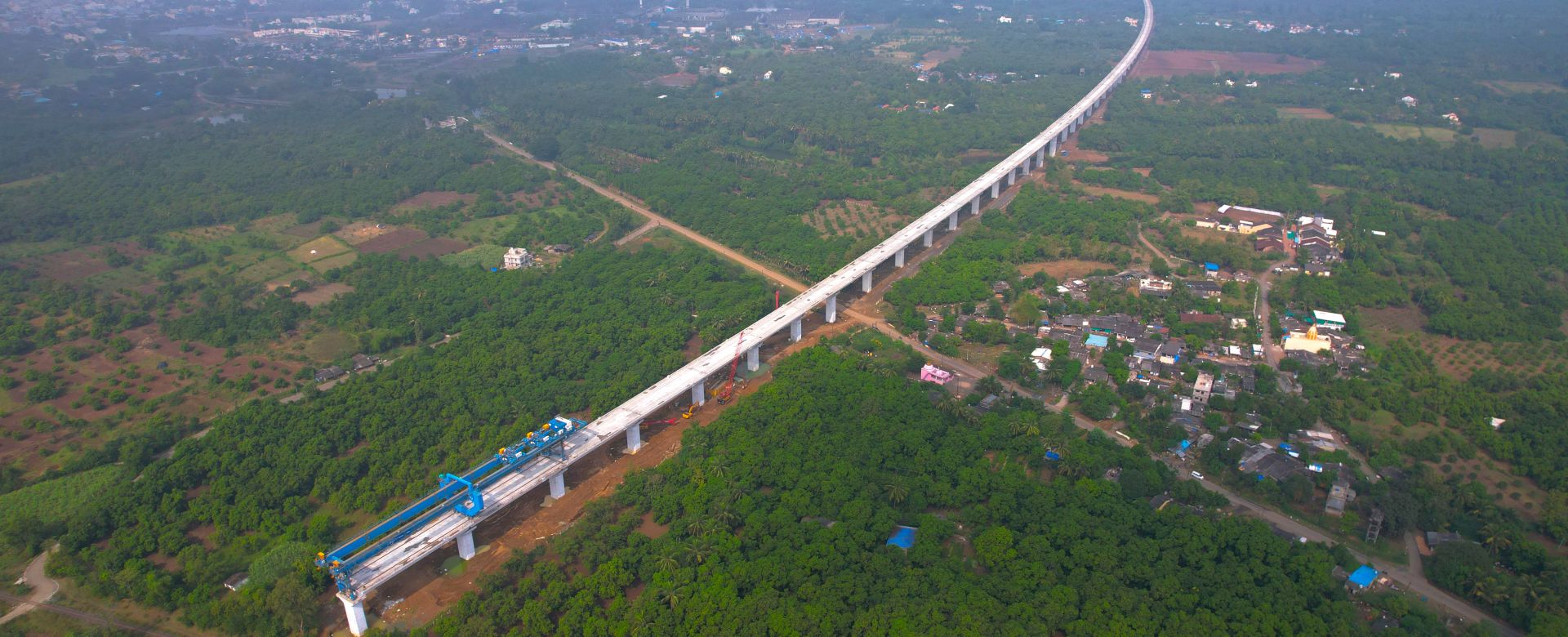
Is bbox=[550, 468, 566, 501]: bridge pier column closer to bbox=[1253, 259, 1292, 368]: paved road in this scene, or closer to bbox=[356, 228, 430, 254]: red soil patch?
bbox=[356, 228, 430, 254]: red soil patch

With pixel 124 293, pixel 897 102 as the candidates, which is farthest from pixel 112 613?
pixel 897 102

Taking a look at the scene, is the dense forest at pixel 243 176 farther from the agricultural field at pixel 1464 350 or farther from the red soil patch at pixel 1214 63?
the red soil patch at pixel 1214 63

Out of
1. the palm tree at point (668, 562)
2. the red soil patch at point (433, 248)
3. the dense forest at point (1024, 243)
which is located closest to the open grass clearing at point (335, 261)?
the red soil patch at point (433, 248)

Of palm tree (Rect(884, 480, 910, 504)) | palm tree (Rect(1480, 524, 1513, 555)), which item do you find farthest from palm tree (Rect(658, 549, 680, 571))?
palm tree (Rect(1480, 524, 1513, 555))

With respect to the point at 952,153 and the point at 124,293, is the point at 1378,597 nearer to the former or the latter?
the point at 952,153

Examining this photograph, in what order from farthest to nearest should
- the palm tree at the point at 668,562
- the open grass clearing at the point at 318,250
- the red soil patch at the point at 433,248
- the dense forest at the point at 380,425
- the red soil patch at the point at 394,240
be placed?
the red soil patch at the point at 394,240
the red soil patch at the point at 433,248
the open grass clearing at the point at 318,250
the dense forest at the point at 380,425
the palm tree at the point at 668,562

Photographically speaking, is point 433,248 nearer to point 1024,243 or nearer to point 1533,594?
point 1024,243

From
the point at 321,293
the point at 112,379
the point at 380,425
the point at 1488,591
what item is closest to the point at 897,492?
the point at 1488,591
